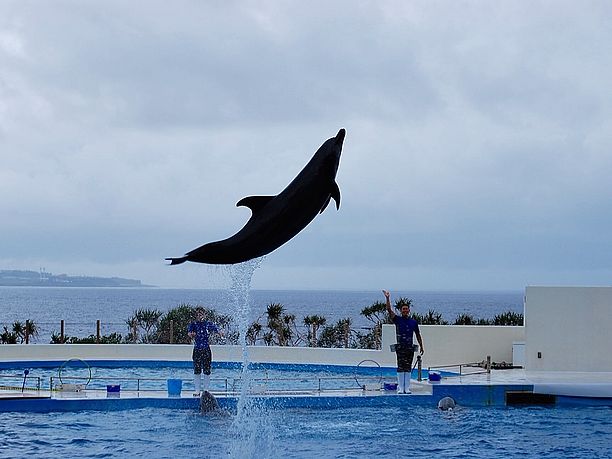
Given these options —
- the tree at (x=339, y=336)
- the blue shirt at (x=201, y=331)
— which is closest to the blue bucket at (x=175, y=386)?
the blue shirt at (x=201, y=331)

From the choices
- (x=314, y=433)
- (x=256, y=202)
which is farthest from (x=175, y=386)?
(x=256, y=202)

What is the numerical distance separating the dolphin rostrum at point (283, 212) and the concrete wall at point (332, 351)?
488 inches

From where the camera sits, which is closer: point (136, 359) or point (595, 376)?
point (595, 376)

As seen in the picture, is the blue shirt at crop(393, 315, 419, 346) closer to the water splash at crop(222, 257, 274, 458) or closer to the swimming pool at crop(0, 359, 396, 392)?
the swimming pool at crop(0, 359, 396, 392)

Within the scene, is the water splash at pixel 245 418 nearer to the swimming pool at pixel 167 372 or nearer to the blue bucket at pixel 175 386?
the blue bucket at pixel 175 386

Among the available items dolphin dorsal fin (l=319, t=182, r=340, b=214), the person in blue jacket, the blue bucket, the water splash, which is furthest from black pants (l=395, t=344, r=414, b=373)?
dolphin dorsal fin (l=319, t=182, r=340, b=214)

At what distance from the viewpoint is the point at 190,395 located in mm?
12586

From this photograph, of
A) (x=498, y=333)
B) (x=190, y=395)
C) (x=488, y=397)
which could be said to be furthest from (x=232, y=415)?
(x=498, y=333)

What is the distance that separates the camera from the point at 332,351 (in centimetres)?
1850

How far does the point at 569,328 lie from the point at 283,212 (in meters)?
11.2

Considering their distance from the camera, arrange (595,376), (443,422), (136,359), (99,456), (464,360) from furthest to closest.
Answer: (136,359)
(464,360)
(595,376)
(443,422)
(99,456)

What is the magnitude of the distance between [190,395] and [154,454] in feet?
9.79

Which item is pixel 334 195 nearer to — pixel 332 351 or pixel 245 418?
pixel 245 418

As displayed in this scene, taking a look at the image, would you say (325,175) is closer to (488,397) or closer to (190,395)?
(190,395)
